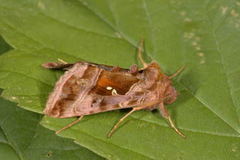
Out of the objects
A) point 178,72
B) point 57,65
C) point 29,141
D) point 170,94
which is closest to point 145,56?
point 178,72

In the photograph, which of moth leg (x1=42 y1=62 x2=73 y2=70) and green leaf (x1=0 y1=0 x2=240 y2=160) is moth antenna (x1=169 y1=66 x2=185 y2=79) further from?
moth leg (x1=42 y1=62 x2=73 y2=70)

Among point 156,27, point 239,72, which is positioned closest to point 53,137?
point 156,27

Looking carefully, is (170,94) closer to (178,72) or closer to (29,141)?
(178,72)

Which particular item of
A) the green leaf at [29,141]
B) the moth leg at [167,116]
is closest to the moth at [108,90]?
the moth leg at [167,116]

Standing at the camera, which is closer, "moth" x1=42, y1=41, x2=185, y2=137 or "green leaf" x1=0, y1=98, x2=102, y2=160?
"moth" x1=42, y1=41, x2=185, y2=137

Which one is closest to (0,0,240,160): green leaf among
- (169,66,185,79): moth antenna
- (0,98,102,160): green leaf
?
(169,66,185,79): moth antenna

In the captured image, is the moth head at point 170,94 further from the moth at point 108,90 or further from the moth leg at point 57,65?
the moth leg at point 57,65
